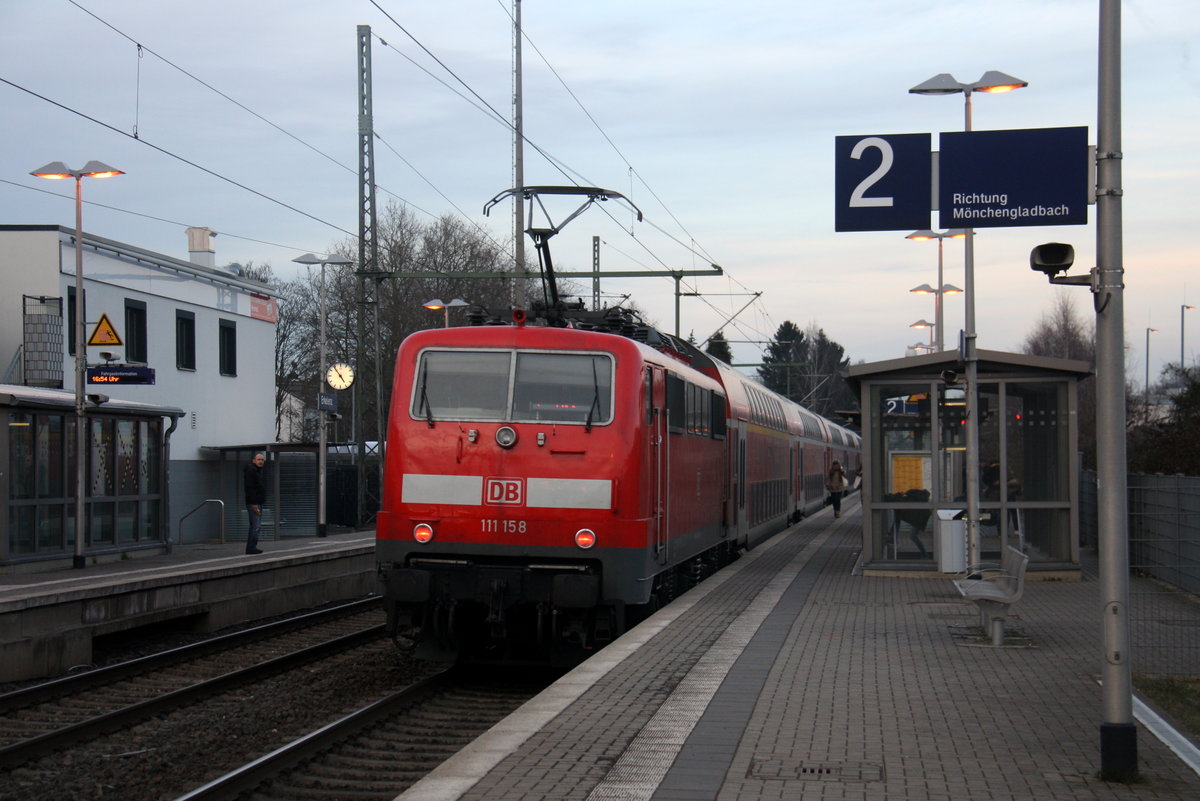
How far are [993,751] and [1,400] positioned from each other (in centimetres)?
1491

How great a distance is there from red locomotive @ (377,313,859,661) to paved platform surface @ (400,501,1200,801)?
759 mm

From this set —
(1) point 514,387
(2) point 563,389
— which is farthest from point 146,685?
(2) point 563,389

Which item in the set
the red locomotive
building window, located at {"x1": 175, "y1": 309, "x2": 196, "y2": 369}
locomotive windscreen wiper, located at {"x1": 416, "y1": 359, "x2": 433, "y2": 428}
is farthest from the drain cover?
building window, located at {"x1": 175, "y1": 309, "x2": 196, "y2": 369}

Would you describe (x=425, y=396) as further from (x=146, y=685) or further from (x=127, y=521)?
(x=127, y=521)

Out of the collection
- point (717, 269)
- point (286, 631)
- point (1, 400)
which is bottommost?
point (286, 631)

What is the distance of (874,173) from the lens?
42.6 feet

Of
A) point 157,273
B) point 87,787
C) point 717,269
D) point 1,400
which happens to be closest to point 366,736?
point 87,787

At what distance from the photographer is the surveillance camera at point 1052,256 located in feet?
24.1

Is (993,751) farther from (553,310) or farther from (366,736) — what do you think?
(553,310)

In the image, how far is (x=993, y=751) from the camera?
285 inches

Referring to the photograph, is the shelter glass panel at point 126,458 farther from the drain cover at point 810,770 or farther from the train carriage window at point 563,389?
the drain cover at point 810,770

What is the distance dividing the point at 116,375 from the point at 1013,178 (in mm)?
15486

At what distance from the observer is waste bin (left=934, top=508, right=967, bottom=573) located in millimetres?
17578

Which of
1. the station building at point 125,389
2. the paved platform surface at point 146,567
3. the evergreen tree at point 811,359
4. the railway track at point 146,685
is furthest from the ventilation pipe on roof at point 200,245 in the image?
the evergreen tree at point 811,359
